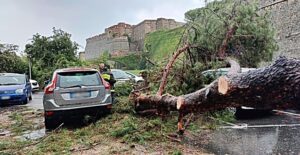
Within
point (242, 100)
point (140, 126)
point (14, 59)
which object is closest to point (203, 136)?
point (140, 126)

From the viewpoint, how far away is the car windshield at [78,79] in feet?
25.4

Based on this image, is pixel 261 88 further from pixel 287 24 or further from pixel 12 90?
pixel 287 24

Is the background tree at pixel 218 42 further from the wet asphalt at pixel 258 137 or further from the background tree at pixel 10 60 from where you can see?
the background tree at pixel 10 60

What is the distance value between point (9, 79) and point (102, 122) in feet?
29.2

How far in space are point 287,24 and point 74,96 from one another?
19.3 m

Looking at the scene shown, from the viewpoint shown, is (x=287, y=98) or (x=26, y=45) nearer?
(x=287, y=98)

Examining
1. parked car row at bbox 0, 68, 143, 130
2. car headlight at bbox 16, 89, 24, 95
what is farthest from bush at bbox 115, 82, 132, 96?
car headlight at bbox 16, 89, 24, 95

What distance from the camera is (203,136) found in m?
6.54

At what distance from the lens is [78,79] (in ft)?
26.0

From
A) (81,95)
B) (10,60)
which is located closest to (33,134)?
(81,95)

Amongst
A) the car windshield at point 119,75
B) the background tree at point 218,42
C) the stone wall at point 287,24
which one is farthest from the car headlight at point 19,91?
the stone wall at point 287,24

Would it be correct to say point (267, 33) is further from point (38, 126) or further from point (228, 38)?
point (38, 126)

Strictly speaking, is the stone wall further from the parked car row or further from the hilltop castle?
the hilltop castle

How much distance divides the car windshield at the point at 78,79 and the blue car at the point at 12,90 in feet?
22.8
